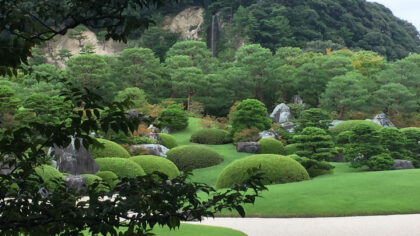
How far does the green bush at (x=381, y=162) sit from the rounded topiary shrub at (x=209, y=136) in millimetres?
Result: 8363

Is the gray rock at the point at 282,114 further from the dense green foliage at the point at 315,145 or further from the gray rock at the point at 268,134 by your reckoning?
the dense green foliage at the point at 315,145

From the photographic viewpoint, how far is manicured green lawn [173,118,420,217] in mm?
9891

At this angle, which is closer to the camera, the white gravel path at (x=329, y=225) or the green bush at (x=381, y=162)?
the white gravel path at (x=329, y=225)

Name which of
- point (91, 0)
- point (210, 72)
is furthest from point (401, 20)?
point (91, 0)

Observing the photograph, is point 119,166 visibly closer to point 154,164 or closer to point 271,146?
point 154,164

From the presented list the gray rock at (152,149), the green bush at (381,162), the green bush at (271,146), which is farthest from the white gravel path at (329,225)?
the green bush at (271,146)

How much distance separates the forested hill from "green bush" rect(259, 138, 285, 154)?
23917 mm

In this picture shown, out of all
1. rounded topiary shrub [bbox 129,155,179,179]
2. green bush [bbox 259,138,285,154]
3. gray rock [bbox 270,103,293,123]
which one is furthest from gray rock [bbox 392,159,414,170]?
gray rock [bbox 270,103,293,123]

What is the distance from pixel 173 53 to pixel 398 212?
87.2 feet

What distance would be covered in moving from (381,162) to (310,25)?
34.9m

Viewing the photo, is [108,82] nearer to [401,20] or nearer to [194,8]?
[194,8]

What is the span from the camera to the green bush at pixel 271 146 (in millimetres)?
20219

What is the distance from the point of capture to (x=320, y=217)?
9562 millimetres

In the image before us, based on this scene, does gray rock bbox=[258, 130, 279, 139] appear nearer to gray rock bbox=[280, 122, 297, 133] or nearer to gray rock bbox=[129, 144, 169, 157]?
gray rock bbox=[280, 122, 297, 133]
